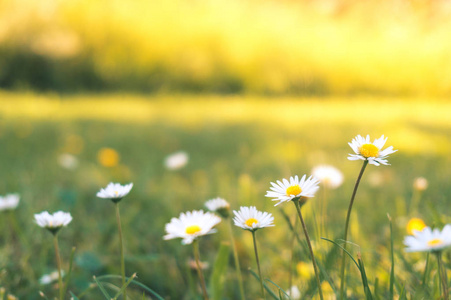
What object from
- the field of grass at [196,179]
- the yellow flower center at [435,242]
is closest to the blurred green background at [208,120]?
the field of grass at [196,179]

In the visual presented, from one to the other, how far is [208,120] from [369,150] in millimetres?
2047

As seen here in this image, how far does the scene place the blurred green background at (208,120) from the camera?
858mm

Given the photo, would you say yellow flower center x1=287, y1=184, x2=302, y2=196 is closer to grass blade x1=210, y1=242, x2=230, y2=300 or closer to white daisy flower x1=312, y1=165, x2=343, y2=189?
grass blade x1=210, y1=242, x2=230, y2=300

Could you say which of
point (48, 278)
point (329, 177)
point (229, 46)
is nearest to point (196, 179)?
point (329, 177)

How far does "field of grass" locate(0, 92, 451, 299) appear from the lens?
2.43 ft

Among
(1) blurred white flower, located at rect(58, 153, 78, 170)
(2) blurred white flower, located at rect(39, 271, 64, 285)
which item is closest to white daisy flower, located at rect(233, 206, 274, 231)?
(2) blurred white flower, located at rect(39, 271, 64, 285)

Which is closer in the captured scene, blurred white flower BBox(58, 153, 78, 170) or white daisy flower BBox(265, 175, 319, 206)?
white daisy flower BBox(265, 175, 319, 206)

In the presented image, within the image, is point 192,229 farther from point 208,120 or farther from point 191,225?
point 208,120

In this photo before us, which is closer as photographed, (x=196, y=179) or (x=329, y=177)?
(x=329, y=177)

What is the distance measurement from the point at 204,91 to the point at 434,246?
3.34 meters

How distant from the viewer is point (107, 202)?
1.19m

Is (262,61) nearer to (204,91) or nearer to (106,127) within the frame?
(204,91)

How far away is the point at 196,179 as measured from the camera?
1.47 meters

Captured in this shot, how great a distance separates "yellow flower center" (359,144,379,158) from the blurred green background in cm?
16
